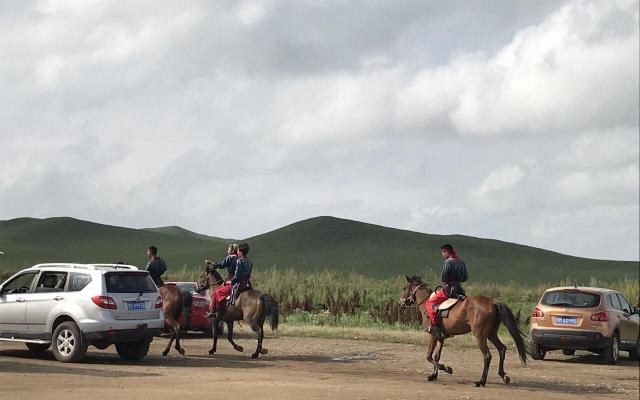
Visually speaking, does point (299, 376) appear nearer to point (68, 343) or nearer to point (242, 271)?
point (242, 271)

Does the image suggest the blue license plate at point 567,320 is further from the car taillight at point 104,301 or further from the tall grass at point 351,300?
the car taillight at point 104,301

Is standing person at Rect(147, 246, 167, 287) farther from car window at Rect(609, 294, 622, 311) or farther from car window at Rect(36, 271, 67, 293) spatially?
car window at Rect(609, 294, 622, 311)

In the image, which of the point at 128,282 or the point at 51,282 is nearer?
the point at 128,282

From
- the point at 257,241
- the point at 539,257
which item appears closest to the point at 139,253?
the point at 257,241

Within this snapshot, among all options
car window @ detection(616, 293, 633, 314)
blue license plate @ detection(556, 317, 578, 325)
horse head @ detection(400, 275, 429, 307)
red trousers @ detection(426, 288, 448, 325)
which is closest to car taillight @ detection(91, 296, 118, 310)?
horse head @ detection(400, 275, 429, 307)

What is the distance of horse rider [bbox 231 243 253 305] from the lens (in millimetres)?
22766

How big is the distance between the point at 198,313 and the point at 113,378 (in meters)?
11.1

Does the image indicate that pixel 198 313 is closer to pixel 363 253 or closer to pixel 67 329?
pixel 67 329

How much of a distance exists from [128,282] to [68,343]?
1.66 m

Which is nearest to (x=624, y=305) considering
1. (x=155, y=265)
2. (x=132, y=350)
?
(x=155, y=265)

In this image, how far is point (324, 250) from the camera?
443ft

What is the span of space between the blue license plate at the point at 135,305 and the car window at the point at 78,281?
0.92 metres

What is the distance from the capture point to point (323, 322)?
36.7 m

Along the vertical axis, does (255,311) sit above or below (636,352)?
above
